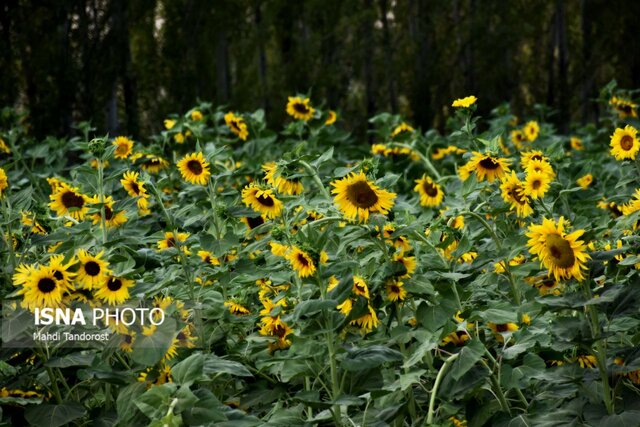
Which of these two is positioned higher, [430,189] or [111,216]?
[111,216]

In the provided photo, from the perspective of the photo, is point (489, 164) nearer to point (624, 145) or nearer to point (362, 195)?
point (624, 145)

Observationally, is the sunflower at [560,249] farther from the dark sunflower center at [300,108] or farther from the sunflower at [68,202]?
the dark sunflower center at [300,108]

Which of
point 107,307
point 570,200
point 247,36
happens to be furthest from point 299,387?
point 247,36

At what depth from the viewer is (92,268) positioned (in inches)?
91.2

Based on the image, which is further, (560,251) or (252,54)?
(252,54)

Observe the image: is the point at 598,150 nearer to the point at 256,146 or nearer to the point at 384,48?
the point at 256,146

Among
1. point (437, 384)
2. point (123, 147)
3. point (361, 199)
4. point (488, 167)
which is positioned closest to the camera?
point (437, 384)

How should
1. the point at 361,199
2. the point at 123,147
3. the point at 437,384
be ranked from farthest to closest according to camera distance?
the point at 123,147 → the point at 361,199 → the point at 437,384

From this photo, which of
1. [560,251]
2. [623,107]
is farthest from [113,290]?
[623,107]

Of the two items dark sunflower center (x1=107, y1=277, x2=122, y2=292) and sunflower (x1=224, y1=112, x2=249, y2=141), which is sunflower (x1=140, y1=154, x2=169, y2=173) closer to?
sunflower (x1=224, y1=112, x2=249, y2=141)

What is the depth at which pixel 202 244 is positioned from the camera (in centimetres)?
296

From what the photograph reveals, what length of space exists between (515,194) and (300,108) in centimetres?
260

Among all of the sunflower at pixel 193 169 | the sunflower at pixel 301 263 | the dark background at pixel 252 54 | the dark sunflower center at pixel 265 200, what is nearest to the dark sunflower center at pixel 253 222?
the sunflower at pixel 193 169

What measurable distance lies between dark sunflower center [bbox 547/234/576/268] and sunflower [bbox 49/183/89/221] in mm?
1619
